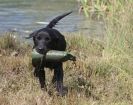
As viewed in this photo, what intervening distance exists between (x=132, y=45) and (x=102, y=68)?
1.10 meters

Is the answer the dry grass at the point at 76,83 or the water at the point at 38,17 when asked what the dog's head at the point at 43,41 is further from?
the water at the point at 38,17

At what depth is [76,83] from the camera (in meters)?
7.19

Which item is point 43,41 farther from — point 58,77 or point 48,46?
point 58,77

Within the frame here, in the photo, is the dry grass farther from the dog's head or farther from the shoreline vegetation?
the dog's head

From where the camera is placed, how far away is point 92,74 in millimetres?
7633

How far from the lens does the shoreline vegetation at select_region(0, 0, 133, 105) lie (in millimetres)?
6188

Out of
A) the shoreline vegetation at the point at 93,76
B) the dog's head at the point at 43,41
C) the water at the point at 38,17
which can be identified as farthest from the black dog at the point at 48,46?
the water at the point at 38,17

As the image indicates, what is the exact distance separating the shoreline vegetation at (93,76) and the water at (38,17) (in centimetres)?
312

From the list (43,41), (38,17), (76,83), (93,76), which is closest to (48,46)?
(43,41)

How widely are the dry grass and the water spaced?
3212mm

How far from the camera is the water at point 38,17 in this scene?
13474 mm

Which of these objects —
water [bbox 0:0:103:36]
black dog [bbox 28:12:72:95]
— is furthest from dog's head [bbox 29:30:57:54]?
water [bbox 0:0:103:36]

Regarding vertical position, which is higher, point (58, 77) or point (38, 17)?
point (58, 77)

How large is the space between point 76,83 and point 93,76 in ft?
1.45
